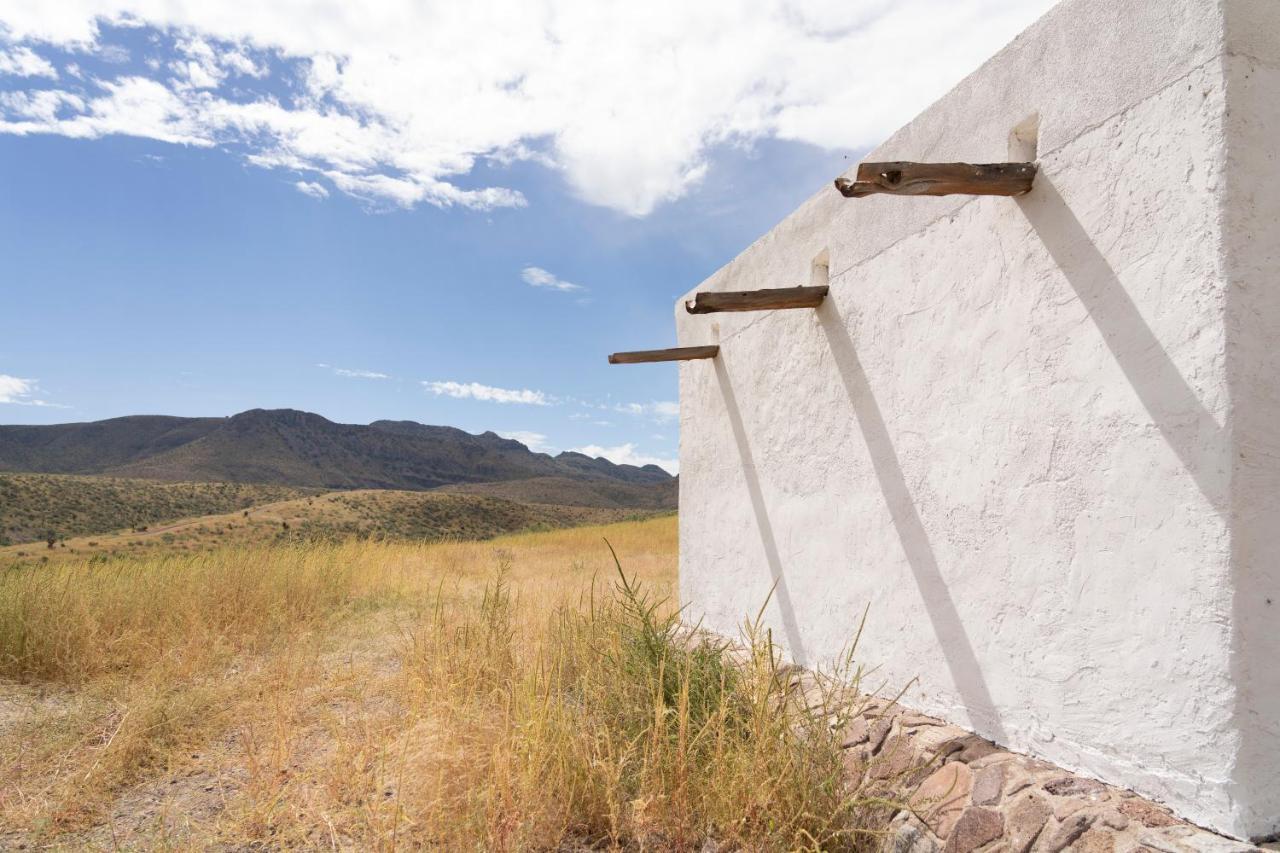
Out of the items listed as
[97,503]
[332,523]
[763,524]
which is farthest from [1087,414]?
[97,503]

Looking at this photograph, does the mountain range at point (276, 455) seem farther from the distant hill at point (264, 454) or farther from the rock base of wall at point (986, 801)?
the rock base of wall at point (986, 801)

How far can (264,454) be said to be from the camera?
7662 cm

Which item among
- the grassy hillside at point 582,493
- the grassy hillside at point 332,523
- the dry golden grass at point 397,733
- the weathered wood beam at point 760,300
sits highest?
the grassy hillside at point 582,493

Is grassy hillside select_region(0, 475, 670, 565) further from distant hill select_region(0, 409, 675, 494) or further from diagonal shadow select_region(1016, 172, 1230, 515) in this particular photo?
distant hill select_region(0, 409, 675, 494)

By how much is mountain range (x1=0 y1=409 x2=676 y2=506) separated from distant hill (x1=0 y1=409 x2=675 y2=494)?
0.12 m

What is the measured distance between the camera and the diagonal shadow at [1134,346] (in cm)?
239

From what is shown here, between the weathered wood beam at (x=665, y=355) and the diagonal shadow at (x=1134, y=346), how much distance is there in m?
3.26

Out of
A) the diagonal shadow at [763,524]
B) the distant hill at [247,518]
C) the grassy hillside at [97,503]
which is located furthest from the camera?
the grassy hillside at [97,503]

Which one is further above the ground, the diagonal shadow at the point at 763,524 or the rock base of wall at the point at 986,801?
the diagonal shadow at the point at 763,524

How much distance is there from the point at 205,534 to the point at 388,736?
76.5 ft

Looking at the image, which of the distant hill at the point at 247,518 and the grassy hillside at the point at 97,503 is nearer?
the distant hill at the point at 247,518

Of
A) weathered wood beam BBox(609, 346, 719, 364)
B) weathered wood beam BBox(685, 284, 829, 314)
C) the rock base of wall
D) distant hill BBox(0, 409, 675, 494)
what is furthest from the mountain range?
the rock base of wall

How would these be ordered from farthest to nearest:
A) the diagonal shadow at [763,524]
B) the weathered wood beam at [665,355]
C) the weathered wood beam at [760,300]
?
the weathered wood beam at [665,355], the diagonal shadow at [763,524], the weathered wood beam at [760,300]

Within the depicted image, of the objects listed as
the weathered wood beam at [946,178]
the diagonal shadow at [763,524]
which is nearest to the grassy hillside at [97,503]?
the diagonal shadow at [763,524]
